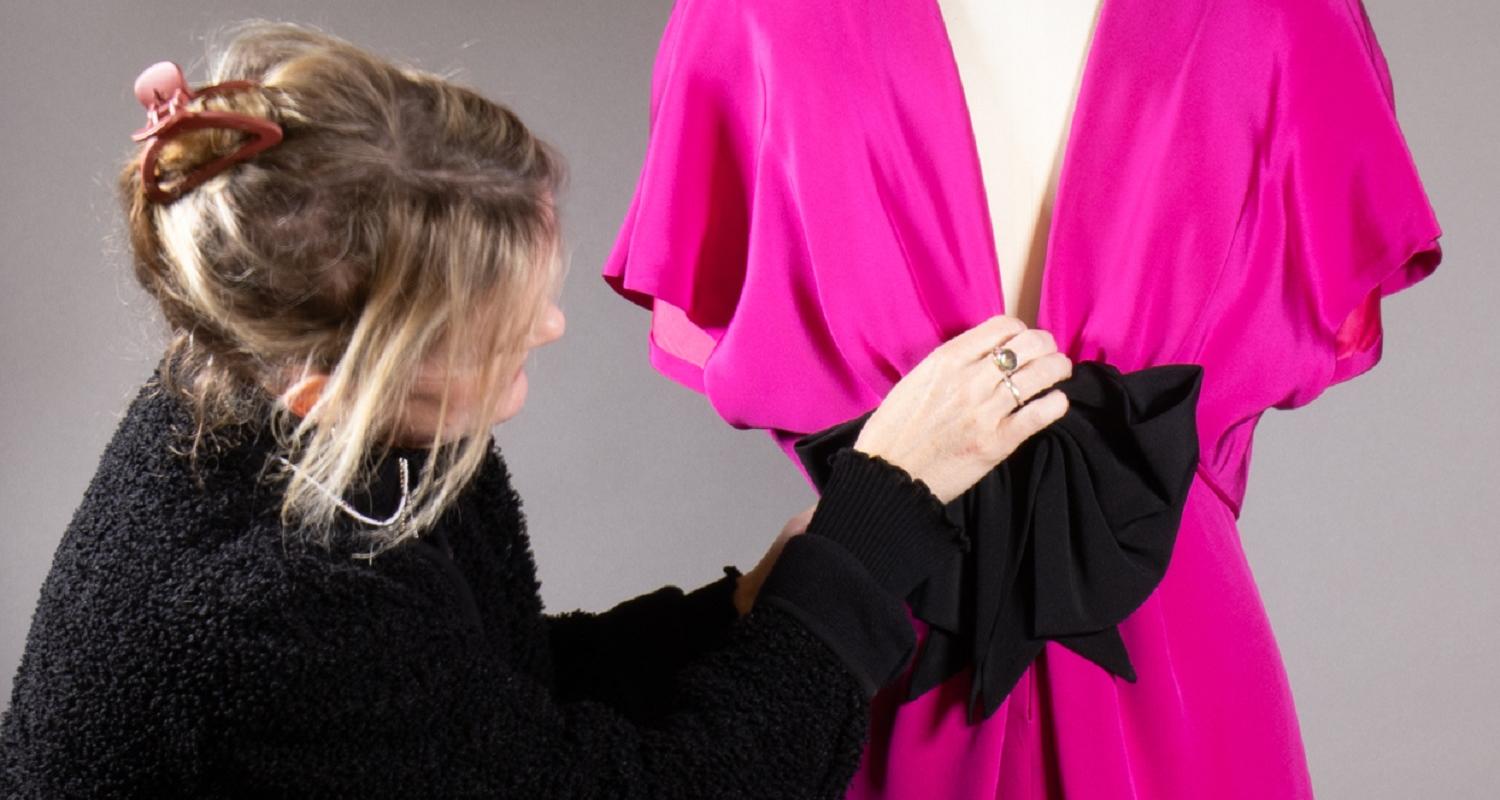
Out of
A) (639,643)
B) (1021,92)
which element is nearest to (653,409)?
(639,643)

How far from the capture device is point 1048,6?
1.04 metres

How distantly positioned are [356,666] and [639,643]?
14.1 inches

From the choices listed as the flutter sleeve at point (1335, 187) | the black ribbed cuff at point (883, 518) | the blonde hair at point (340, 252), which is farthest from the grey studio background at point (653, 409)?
the black ribbed cuff at point (883, 518)

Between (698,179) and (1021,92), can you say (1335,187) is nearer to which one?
(1021,92)

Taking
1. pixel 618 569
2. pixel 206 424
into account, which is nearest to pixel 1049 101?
pixel 206 424

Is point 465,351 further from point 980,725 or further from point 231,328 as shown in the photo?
point 980,725

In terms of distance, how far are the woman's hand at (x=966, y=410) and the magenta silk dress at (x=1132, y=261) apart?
5cm

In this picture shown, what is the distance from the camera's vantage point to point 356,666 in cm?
88

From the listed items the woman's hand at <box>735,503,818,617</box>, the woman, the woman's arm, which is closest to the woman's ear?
the woman

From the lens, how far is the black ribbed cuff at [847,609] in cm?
96

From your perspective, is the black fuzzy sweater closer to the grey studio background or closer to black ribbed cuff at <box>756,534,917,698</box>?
black ribbed cuff at <box>756,534,917,698</box>

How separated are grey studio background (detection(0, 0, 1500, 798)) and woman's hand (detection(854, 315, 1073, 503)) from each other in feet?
2.68

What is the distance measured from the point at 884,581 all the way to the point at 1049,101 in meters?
0.34

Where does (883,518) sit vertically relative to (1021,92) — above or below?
below
